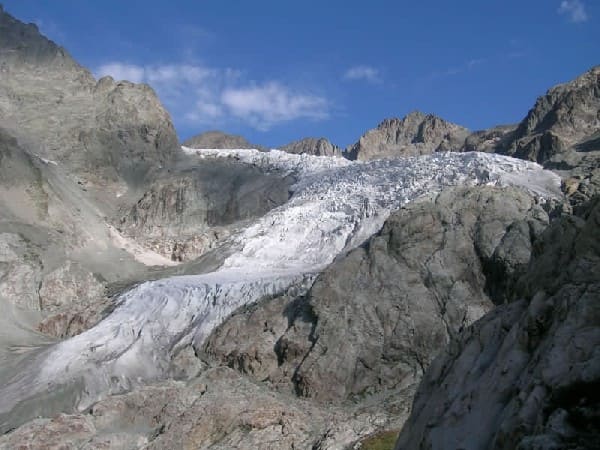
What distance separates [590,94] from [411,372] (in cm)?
5696

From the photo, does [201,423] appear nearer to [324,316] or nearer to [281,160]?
[324,316]

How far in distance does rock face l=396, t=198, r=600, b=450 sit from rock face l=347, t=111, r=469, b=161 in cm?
9540

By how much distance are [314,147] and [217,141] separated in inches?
603

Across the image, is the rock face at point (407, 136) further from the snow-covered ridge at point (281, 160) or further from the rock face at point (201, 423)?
the rock face at point (201, 423)

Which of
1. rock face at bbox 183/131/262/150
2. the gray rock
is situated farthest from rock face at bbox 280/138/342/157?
the gray rock

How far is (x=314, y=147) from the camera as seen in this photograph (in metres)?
114

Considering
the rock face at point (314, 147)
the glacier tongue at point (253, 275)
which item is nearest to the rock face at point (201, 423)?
the glacier tongue at point (253, 275)

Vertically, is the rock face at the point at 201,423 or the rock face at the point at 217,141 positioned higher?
the rock face at the point at 217,141

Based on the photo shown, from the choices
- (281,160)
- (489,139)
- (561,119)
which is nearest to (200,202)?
(281,160)

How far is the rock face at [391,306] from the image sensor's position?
2377 centimetres

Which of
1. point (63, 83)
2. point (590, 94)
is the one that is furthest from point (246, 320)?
point (590, 94)

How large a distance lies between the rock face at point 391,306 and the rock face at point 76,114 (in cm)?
3663

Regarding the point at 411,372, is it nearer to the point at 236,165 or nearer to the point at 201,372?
the point at 201,372

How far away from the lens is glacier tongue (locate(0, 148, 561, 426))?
26.5m
